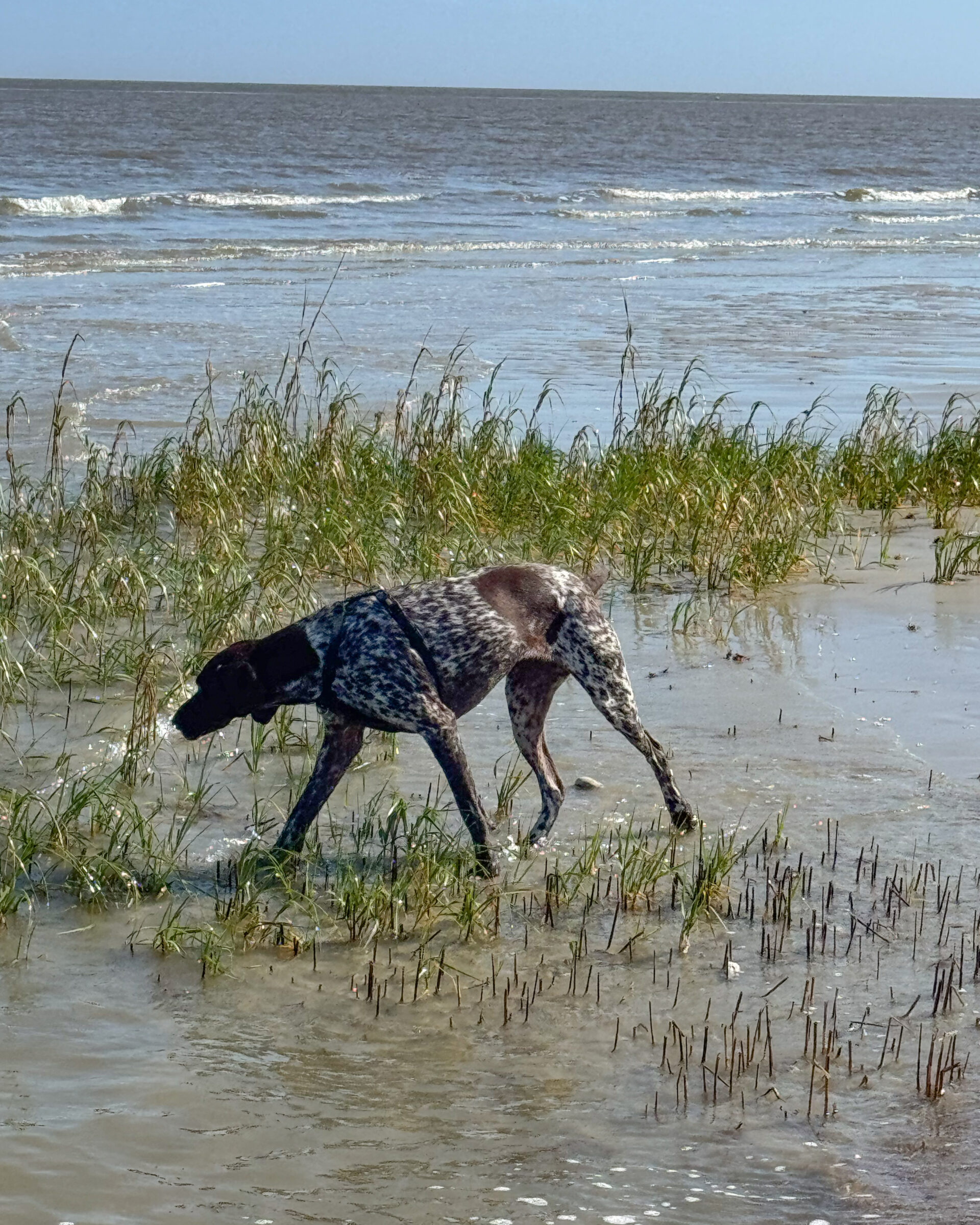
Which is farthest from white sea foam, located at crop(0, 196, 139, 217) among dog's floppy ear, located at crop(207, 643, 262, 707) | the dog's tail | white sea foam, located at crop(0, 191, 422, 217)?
dog's floppy ear, located at crop(207, 643, 262, 707)

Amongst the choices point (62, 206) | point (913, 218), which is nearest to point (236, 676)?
point (62, 206)

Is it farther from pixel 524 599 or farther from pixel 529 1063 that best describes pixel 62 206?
pixel 529 1063

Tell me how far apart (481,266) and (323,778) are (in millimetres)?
20583

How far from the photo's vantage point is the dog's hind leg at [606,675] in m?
5.29

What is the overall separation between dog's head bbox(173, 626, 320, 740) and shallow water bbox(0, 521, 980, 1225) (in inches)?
21.8

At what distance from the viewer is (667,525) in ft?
28.3

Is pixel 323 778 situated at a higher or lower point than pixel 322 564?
lower

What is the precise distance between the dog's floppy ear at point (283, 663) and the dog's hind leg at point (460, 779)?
1.40 feet

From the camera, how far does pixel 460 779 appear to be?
4969mm

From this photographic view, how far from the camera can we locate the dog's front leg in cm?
507

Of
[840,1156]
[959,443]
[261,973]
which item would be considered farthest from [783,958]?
[959,443]

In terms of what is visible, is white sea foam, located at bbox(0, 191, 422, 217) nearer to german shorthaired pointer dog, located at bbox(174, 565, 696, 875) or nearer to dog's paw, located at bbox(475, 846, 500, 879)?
german shorthaired pointer dog, located at bbox(174, 565, 696, 875)

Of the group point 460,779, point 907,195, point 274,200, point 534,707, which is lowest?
point 460,779

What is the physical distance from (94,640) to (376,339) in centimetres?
1013
